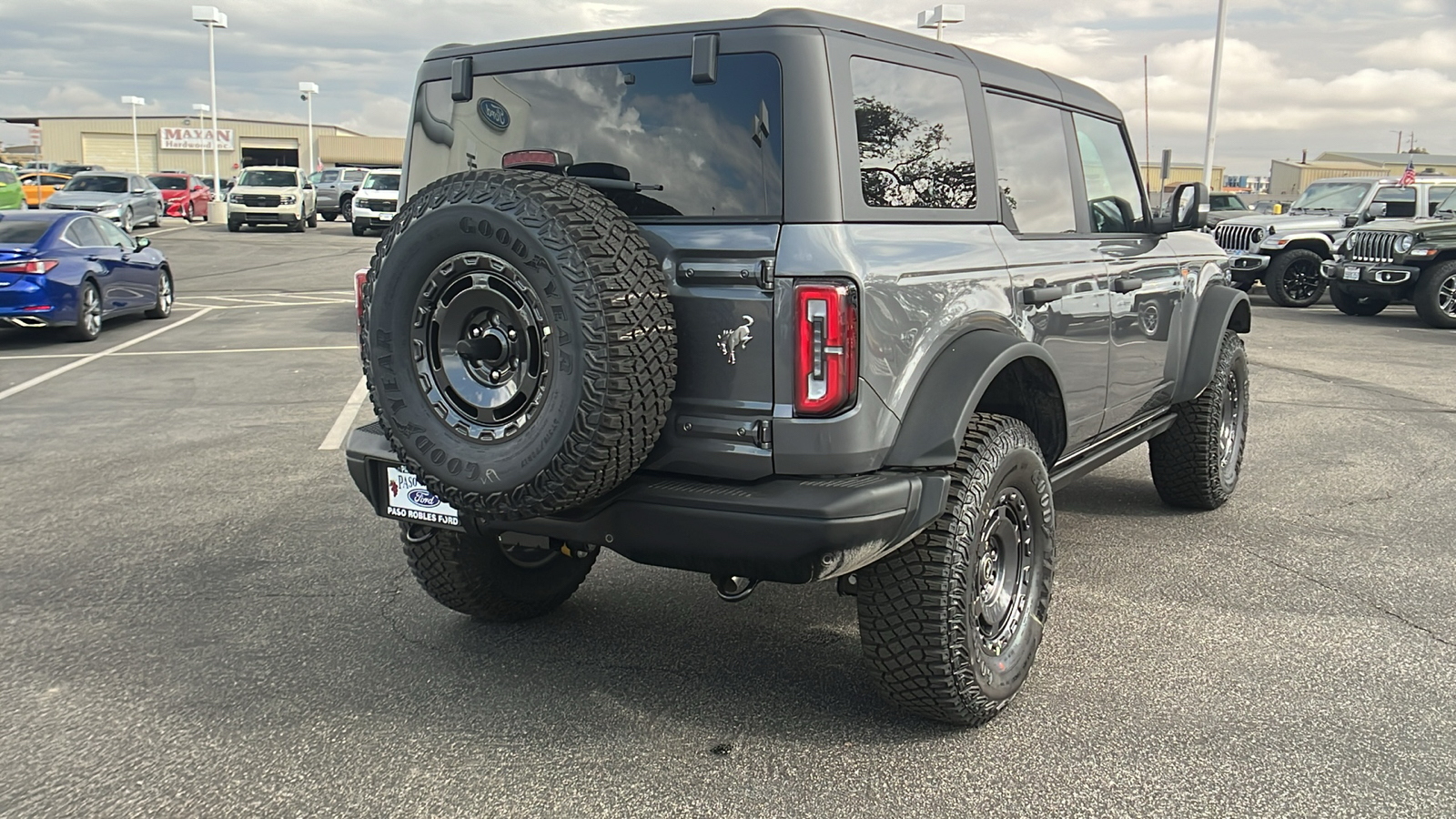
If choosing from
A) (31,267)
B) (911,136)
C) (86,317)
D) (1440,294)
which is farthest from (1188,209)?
(1440,294)

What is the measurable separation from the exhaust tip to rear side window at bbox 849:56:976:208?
1.16m

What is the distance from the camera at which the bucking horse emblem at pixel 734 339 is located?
10.4 ft

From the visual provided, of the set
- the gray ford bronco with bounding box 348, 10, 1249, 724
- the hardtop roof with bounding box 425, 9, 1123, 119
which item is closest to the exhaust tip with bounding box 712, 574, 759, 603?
the gray ford bronco with bounding box 348, 10, 1249, 724

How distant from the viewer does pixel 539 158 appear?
12.0ft

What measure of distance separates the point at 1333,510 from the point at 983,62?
138 inches

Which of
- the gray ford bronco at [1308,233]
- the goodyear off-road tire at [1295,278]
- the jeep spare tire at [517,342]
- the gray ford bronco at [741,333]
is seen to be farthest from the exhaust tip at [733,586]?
the goodyear off-road tire at [1295,278]

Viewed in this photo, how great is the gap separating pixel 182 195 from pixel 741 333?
132 ft

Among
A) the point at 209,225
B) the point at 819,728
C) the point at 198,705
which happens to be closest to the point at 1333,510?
the point at 819,728

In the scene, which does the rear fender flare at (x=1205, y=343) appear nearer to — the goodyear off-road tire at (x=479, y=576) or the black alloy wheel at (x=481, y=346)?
the goodyear off-road tire at (x=479, y=576)

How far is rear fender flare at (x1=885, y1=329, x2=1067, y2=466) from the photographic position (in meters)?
3.29

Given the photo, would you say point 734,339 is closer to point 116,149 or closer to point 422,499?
point 422,499

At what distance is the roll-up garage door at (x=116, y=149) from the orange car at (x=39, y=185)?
53.3 metres

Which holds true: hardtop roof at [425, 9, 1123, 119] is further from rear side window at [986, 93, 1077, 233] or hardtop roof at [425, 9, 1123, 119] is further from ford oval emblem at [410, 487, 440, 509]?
ford oval emblem at [410, 487, 440, 509]

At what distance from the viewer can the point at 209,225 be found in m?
36.9
